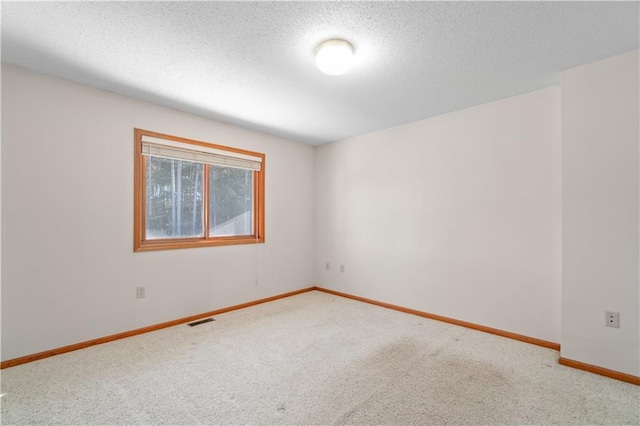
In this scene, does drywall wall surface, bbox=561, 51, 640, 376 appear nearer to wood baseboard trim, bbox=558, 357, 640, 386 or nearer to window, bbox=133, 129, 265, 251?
wood baseboard trim, bbox=558, 357, 640, 386

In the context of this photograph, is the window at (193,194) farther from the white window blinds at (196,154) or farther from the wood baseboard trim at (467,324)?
the wood baseboard trim at (467,324)

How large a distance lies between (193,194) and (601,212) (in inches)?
151

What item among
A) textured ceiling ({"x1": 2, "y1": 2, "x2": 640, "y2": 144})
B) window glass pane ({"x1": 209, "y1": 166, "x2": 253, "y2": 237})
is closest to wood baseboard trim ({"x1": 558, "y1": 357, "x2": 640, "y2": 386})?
textured ceiling ({"x1": 2, "y1": 2, "x2": 640, "y2": 144})

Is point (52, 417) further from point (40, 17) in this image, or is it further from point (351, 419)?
point (40, 17)

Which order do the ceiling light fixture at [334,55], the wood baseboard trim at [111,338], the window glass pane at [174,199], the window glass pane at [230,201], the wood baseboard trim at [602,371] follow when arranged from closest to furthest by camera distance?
the ceiling light fixture at [334,55], the wood baseboard trim at [602,371], the wood baseboard trim at [111,338], the window glass pane at [174,199], the window glass pane at [230,201]

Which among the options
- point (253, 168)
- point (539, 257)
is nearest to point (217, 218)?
point (253, 168)

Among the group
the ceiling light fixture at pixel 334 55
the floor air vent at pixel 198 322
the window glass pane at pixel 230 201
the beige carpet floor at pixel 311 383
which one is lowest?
the floor air vent at pixel 198 322

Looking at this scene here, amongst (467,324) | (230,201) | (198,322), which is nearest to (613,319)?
(467,324)

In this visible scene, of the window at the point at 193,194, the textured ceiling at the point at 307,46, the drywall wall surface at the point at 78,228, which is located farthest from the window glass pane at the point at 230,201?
the textured ceiling at the point at 307,46

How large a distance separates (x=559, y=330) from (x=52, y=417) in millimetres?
3717

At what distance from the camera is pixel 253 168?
157 inches

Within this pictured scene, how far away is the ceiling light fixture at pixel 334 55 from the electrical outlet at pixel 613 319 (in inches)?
102

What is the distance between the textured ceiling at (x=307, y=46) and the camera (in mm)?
1688

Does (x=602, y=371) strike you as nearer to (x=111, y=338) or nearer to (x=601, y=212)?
(x=601, y=212)
